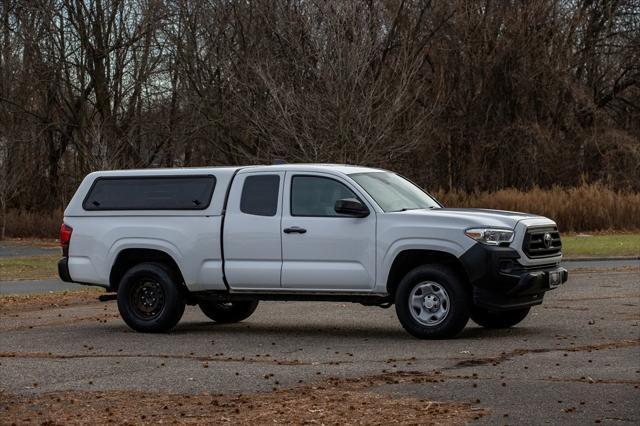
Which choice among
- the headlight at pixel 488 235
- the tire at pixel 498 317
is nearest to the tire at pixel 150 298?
the tire at pixel 498 317

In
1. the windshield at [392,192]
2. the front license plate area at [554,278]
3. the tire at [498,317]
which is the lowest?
the tire at [498,317]

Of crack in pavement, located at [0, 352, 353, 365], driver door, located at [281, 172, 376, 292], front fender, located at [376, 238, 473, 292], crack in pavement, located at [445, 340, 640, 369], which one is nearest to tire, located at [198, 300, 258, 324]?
driver door, located at [281, 172, 376, 292]

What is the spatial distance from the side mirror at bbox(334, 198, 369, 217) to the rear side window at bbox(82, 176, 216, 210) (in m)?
1.74

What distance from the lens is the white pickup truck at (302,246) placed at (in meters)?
13.1

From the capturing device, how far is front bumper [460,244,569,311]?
42.2 feet

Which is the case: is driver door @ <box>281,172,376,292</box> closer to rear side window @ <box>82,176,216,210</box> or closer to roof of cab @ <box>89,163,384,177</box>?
roof of cab @ <box>89,163,384,177</box>

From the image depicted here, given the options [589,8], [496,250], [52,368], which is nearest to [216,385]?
[52,368]

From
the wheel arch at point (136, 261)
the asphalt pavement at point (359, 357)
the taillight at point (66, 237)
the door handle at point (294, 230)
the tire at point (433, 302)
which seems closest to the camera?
the asphalt pavement at point (359, 357)

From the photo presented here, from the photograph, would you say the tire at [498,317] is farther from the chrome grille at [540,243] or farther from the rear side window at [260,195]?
the rear side window at [260,195]

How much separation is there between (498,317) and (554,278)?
114cm

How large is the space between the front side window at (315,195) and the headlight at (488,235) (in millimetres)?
1472

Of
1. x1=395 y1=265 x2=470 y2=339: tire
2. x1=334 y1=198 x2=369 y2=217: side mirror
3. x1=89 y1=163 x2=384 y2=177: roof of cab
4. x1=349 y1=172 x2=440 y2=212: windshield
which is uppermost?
x1=89 y1=163 x2=384 y2=177: roof of cab

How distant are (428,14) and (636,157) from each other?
29.5 feet

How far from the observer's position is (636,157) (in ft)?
142
